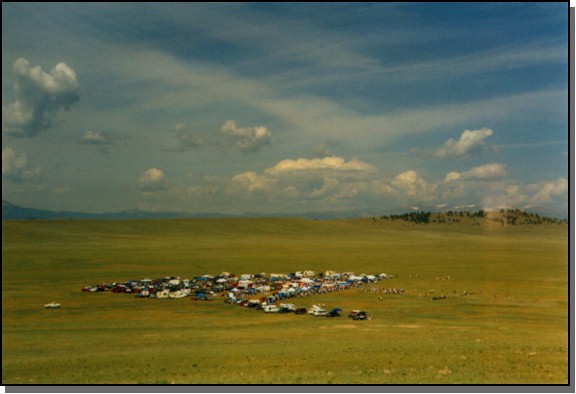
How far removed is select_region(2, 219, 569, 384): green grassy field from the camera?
67.9 feet

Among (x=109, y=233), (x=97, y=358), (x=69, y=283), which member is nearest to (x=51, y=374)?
(x=97, y=358)

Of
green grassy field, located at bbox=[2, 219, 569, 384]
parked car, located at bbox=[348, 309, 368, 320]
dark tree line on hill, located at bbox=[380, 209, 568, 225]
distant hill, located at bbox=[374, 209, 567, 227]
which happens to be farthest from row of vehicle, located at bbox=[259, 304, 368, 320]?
dark tree line on hill, located at bbox=[380, 209, 568, 225]

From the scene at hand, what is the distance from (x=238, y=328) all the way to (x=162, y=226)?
122832 mm

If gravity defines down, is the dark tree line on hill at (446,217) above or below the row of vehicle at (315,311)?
above

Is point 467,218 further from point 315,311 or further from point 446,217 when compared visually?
point 315,311

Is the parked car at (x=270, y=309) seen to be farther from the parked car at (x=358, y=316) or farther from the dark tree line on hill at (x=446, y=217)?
the dark tree line on hill at (x=446, y=217)

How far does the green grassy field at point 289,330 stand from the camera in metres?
20.7

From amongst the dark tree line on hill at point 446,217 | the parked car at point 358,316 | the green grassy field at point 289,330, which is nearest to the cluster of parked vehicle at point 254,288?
the parked car at point 358,316

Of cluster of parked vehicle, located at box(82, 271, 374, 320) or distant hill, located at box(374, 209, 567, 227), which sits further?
distant hill, located at box(374, 209, 567, 227)

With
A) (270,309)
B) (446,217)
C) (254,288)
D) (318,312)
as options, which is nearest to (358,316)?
(318,312)

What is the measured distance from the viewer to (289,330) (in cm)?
3055

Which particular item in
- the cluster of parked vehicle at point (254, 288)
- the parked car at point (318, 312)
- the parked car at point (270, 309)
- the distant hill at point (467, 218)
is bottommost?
the cluster of parked vehicle at point (254, 288)

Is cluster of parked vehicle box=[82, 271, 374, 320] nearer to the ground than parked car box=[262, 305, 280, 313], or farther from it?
nearer to the ground

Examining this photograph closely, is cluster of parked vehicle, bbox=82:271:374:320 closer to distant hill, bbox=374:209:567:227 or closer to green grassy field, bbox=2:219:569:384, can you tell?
green grassy field, bbox=2:219:569:384
